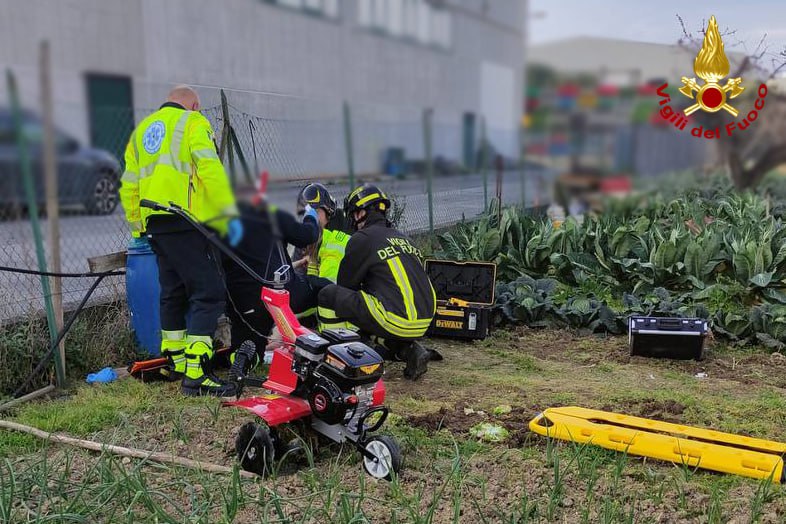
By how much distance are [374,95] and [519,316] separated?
85.8 inches

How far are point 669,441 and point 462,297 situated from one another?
112 inches

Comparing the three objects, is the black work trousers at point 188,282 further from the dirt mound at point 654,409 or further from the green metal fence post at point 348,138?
the dirt mound at point 654,409

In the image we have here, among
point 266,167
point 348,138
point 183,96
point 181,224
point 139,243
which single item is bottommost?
point 139,243

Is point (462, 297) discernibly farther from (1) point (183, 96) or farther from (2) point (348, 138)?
(1) point (183, 96)

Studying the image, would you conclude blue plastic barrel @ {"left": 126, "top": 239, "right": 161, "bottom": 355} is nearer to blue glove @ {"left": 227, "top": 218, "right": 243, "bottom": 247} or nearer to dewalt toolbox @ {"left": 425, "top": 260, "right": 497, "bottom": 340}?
dewalt toolbox @ {"left": 425, "top": 260, "right": 497, "bottom": 340}

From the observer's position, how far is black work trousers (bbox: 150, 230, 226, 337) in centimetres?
429

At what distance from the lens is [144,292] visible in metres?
5.01

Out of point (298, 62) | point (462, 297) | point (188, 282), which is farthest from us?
point (298, 62)

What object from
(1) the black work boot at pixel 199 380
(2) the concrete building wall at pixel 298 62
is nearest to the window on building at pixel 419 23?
(2) the concrete building wall at pixel 298 62

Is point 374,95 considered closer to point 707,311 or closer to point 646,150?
point 707,311

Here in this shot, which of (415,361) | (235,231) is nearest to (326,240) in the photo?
(415,361)

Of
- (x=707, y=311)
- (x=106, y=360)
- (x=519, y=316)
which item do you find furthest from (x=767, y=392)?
(x=106, y=360)

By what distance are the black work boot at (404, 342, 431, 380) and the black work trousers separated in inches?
49.8

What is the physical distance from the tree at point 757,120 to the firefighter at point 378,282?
2.03 meters
